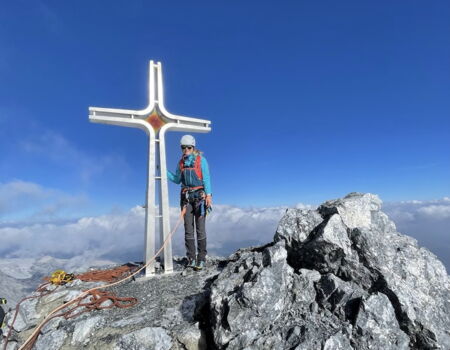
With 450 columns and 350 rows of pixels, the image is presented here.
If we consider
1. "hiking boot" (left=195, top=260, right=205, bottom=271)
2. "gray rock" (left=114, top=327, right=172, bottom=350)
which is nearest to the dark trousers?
Answer: "hiking boot" (left=195, top=260, right=205, bottom=271)

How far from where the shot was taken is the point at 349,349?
4.50 meters

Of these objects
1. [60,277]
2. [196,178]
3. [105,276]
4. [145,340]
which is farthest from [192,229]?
[60,277]

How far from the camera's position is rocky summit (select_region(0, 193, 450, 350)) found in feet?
16.0

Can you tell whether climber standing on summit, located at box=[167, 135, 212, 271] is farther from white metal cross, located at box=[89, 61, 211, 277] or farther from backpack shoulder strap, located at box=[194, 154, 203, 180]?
white metal cross, located at box=[89, 61, 211, 277]

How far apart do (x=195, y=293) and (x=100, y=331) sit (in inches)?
99.5

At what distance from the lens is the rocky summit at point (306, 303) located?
489 cm

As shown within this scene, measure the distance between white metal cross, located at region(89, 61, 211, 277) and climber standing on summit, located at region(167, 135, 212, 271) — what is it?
0.84 m

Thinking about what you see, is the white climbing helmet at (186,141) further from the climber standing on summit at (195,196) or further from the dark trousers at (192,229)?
the dark trousers at (192,229)

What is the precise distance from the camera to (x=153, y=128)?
10.7 metres

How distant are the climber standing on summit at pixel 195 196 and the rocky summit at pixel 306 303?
2203 millimetres

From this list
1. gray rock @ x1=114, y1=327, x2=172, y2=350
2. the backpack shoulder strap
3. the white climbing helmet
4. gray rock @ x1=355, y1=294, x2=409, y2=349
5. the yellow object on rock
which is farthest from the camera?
the white climbing helmet

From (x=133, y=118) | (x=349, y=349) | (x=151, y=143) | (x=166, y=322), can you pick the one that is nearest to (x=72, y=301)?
(x=166, y=322)

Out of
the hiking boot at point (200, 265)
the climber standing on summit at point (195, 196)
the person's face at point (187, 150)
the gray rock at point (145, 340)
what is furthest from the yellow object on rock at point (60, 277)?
the person's face at point (187, 150)

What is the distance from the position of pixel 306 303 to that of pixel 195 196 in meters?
5.62
